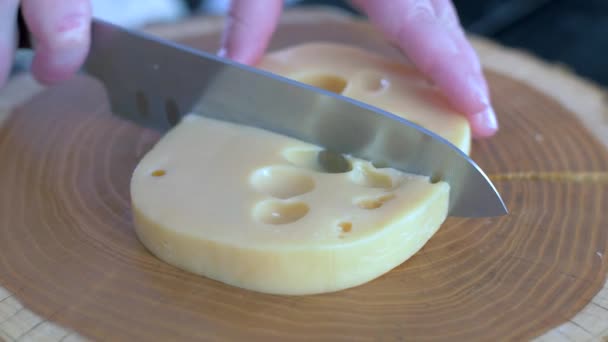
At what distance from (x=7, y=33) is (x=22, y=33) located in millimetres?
85

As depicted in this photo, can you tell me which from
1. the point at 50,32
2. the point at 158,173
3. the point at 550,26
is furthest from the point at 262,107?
the point at 550,26

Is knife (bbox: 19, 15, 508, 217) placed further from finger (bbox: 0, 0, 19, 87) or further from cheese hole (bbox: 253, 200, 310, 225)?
cheese hole (bbox: 253, 200, 310, 225)

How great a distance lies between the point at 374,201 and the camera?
4.40 feet

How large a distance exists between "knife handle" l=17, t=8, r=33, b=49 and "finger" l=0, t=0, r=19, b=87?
0.03 m

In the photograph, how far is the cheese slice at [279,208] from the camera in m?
1.24

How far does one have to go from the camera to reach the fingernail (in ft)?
5.26

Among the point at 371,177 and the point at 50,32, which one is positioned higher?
the point at 50,32

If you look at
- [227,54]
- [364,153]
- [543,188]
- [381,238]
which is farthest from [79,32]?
[543,188]

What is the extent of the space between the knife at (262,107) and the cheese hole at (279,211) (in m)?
0.23

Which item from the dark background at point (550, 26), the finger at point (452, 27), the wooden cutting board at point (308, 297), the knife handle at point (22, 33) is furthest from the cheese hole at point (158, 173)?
the dark background at point (550, 26)

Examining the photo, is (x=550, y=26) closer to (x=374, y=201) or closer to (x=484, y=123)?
(x=484, y=123)

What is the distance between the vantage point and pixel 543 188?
1.57 meters

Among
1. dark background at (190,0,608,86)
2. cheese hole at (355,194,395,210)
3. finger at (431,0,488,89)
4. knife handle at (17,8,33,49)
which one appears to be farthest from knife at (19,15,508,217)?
dark background at (190,0,608,86)

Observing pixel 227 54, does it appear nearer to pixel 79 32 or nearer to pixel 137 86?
pixel 137 86
